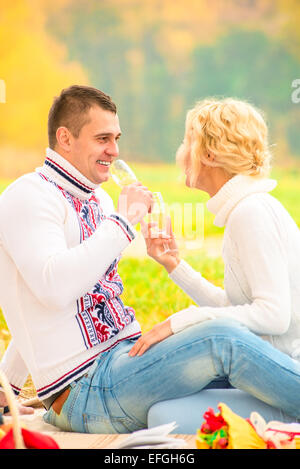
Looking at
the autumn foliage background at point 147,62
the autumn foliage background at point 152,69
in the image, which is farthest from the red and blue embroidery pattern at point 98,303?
the autumn foliage background at point 147,62

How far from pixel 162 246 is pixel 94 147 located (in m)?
0.40

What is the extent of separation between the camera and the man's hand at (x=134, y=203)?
5.85 ft

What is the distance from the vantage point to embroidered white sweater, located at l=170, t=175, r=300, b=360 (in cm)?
175

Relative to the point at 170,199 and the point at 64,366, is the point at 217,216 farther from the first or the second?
the point at 170,199

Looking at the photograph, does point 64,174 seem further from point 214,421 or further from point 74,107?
point 214,421

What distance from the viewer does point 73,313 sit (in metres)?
1.78

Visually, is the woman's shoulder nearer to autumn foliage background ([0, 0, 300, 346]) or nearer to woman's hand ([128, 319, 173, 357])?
woman's hand ([128, 319, 173, 357])

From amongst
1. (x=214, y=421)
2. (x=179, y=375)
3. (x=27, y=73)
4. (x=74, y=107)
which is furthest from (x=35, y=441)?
(x=27, y=73)

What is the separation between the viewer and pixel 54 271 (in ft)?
5.37

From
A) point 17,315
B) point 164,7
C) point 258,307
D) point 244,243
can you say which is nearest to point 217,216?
point 244,243

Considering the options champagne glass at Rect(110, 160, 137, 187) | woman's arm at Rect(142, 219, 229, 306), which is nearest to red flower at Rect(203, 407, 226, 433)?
woman's arm at Rect(142, 219, 229, 306)

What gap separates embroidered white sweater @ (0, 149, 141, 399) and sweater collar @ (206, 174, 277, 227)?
32 centimetres

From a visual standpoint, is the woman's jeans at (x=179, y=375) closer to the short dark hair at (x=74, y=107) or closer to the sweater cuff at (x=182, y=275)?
the sweater cuff at (x=182, y=275)

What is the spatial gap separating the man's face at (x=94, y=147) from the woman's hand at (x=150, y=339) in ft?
1.60
